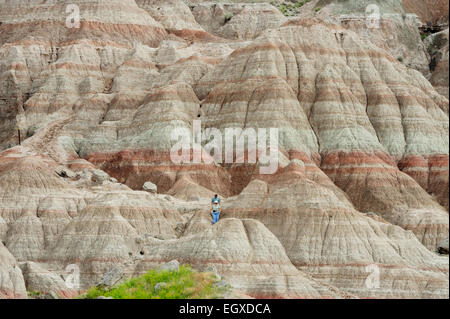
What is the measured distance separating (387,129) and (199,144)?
59.4 feet

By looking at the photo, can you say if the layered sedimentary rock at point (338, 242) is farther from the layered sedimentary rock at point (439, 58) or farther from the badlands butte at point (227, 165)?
the layered sedimentary rock at point (439, 58)

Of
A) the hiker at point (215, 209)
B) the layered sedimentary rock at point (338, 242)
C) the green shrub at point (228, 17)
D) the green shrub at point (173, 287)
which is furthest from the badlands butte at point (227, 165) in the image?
the green shrub at point (173, 287)

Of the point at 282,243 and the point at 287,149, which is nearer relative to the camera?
the point at 282,243

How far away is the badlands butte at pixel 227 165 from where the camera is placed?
96.1 meters

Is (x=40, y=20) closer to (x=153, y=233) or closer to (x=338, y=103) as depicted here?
(x=338, y=103)

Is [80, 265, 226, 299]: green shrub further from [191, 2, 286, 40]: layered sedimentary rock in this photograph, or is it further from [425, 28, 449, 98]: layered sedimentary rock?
[191, 2, 286, 40]: layered sedimentary rock

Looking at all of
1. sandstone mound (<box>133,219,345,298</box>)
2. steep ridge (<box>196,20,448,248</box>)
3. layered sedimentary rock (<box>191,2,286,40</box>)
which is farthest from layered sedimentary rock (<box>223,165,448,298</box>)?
layered sedimentary rock (<box>191,2,286,40</box>)

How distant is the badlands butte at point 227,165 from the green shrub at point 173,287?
13.5 m

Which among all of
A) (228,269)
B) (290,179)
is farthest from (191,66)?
(228,269)

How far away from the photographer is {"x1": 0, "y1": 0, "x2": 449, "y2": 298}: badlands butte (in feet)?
315

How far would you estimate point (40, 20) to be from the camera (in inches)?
6250

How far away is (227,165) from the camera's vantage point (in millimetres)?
124438

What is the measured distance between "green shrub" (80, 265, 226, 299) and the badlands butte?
13520 mm

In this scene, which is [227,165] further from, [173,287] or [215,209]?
[173,287]
